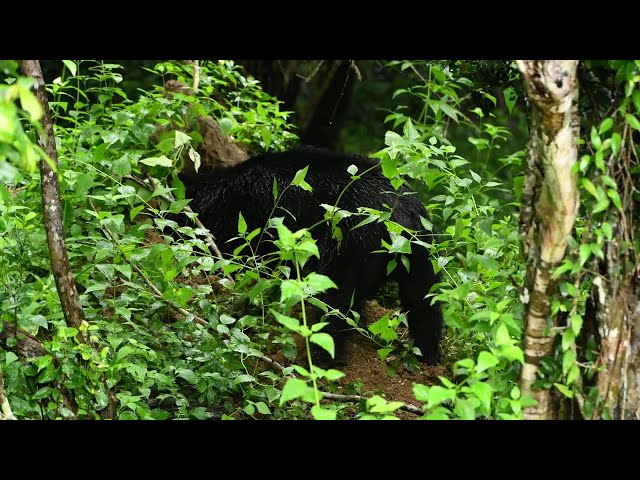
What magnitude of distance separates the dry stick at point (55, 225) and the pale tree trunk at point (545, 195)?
5.17 ft

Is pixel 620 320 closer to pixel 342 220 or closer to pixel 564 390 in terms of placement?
pixel 564 390

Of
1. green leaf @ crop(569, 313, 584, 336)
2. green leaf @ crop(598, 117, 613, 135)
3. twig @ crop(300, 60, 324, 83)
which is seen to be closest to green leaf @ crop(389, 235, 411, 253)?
green leaf @ crop(569, 313, 584, 336)

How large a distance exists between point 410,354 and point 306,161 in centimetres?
132

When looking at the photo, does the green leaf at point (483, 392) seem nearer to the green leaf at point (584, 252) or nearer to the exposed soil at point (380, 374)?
the green leaf at point (584, 252)

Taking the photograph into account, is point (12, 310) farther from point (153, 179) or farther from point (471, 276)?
point (471, 276)

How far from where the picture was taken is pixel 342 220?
4672mm

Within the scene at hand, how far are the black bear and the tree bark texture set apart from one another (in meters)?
1.60

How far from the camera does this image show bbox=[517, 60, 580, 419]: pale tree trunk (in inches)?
92.6

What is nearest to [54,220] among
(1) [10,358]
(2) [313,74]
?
(1) [10,358]

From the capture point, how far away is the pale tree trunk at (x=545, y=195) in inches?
92.6

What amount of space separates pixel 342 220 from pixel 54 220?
197 centimetres

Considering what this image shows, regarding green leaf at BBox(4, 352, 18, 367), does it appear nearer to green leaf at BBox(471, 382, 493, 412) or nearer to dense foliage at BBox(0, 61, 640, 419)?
dense foliage at BBox(0, 61, 640, 419)

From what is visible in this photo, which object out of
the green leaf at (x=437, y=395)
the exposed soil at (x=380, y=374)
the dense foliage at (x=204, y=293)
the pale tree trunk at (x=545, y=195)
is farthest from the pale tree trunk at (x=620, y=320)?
the exposed soil at (x=380, y=374)
